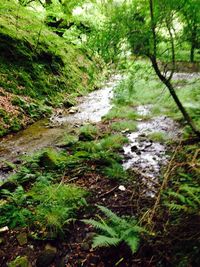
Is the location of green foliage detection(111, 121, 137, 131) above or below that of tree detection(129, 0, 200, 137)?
below

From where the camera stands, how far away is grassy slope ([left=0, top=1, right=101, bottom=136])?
33.7 feet

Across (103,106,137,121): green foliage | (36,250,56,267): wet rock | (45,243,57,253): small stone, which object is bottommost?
(36,250,56,267): wet rock

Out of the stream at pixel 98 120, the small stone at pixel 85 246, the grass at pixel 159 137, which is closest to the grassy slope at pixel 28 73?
the stream at pixel 98 120

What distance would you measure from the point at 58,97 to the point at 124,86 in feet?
25.6

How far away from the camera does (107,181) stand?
5.15m

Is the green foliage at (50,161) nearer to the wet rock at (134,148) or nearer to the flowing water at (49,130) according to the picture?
the flowing water at (49,130)

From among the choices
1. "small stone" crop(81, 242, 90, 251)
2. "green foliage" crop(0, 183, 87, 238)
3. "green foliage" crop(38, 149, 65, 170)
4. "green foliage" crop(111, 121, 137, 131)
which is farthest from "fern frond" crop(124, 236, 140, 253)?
"green foliage" crop(111, 121, 137, 131)

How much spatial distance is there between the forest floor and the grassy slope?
120cm

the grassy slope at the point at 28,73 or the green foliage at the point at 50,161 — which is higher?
the grassy slope at the point at 28,73

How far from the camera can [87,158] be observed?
6090mm

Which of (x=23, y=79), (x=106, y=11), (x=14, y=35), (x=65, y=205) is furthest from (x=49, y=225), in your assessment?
(x=14, y=35)

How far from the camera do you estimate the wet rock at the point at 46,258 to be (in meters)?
3.35

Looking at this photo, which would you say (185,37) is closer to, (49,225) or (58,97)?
(49,225)

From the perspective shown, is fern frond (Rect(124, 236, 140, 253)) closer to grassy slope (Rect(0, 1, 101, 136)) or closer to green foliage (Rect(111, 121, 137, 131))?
green foliage (Rect(111, 121, 137, 131))
